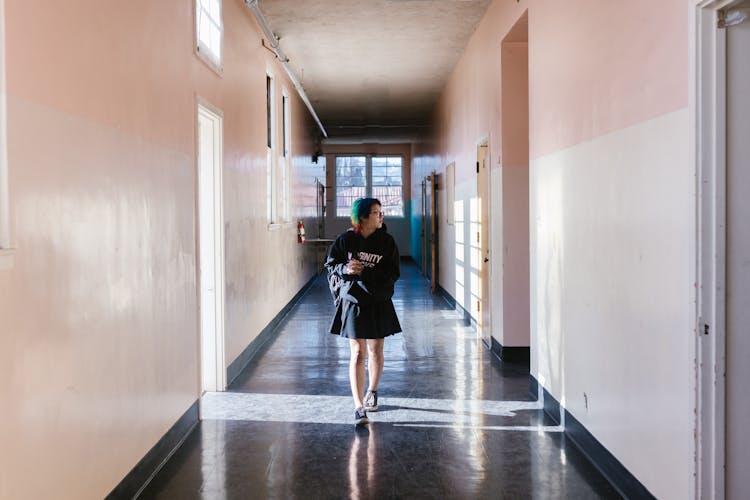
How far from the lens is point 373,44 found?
8.19 meters

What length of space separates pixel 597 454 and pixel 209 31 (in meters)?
3.73

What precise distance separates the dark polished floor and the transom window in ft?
44.9

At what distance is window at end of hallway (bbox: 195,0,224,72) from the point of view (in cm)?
465

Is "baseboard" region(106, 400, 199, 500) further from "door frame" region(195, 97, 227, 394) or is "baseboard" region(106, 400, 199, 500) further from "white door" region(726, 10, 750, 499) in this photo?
"white door" region(726, 10, 750, 499)

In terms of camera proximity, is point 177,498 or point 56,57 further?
point 177,498

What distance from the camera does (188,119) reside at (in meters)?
4.34

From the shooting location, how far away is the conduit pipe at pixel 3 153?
2.10m

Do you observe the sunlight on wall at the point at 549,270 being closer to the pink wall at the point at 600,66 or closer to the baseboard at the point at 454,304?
the pink wall at the point at 600,66

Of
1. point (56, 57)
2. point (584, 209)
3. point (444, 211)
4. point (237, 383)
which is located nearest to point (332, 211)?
point (444, 211)

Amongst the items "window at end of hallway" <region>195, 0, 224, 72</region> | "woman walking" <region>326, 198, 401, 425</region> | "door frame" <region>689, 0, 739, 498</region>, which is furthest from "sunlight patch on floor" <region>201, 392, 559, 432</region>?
"window at end of hallway" <region>195, 0, 224, 72</region>

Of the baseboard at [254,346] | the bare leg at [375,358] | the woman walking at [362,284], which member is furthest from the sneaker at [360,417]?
the baseboard at [254,346]

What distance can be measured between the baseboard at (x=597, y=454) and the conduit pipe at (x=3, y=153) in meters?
2.61

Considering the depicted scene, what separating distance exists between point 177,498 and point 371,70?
7365 mm

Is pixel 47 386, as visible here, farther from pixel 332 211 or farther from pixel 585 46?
pixel 332 211
